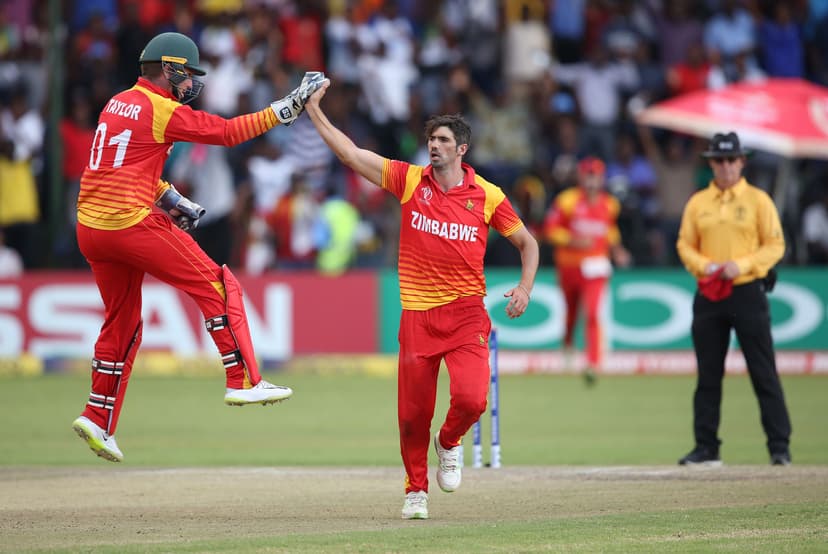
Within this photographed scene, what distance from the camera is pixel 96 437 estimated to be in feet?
34.4

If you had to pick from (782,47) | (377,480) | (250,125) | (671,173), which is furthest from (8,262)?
(250,125)

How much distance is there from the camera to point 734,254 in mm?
12812

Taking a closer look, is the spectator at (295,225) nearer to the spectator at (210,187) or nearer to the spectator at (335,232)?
the spectator at (335,232)

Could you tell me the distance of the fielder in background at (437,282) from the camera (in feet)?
32.0

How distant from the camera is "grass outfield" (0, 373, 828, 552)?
29.3 ft

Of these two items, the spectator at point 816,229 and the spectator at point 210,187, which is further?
the spectator at point 816,229

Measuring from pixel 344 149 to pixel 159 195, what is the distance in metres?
1.53

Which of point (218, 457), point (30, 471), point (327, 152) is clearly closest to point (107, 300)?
point (30, 471)

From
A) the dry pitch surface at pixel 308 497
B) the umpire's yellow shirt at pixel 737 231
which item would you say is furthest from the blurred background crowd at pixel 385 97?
the dry pitch surface at pixel 308 497

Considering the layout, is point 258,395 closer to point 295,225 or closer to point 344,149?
point 344,149

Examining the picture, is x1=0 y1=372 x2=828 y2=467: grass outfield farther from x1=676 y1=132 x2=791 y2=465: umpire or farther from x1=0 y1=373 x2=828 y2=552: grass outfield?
x1=676 y1=132 x2=791 y2=465: umpire

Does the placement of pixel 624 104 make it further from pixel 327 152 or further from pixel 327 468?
pixel 327 468

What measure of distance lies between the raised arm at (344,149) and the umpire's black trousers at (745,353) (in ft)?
13.7

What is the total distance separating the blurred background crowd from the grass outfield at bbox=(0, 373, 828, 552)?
343 centimetres
